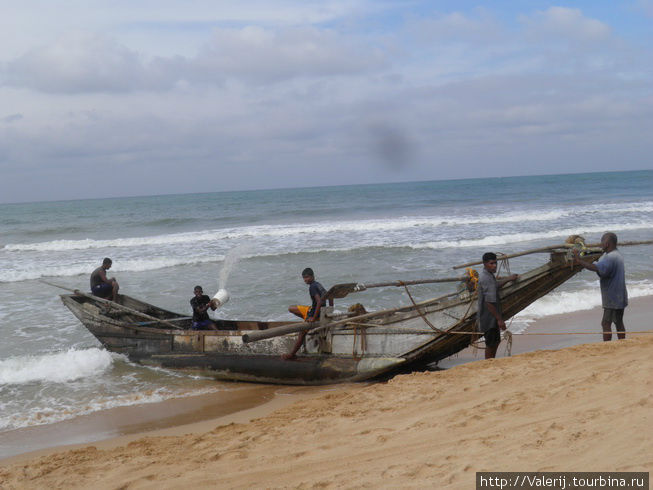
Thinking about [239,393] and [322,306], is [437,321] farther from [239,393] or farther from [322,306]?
[239,393]

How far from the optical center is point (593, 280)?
45.6ft

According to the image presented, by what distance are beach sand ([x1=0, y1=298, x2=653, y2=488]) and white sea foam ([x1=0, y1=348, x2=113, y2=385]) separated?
2.92 meters

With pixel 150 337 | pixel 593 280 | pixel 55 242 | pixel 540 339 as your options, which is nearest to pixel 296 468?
pixel 150 337

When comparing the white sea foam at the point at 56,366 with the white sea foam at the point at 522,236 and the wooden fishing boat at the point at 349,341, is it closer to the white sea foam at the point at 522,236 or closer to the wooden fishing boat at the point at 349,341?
the wooden fishing boat at the point at 349,341

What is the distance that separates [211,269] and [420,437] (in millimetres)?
15577

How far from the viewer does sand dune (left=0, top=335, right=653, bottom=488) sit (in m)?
3.84

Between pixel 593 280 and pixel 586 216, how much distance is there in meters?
19.2

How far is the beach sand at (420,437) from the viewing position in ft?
12.7

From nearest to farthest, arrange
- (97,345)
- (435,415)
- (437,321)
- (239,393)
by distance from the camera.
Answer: (435,415) → (437,321) → (239,393) → (97,345)

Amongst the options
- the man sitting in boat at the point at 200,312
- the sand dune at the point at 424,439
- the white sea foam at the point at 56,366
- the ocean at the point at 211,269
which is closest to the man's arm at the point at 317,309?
the sand dune at the point at 424,439

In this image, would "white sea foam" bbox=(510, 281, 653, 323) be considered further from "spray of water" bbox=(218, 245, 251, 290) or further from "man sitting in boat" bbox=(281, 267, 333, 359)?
"spray of water" bbox=(218, 245, 251, 290)

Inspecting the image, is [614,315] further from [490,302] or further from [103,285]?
[103,285]

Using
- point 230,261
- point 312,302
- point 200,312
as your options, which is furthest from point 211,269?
point 312,302

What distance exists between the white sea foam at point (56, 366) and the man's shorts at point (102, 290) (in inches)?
46.7
